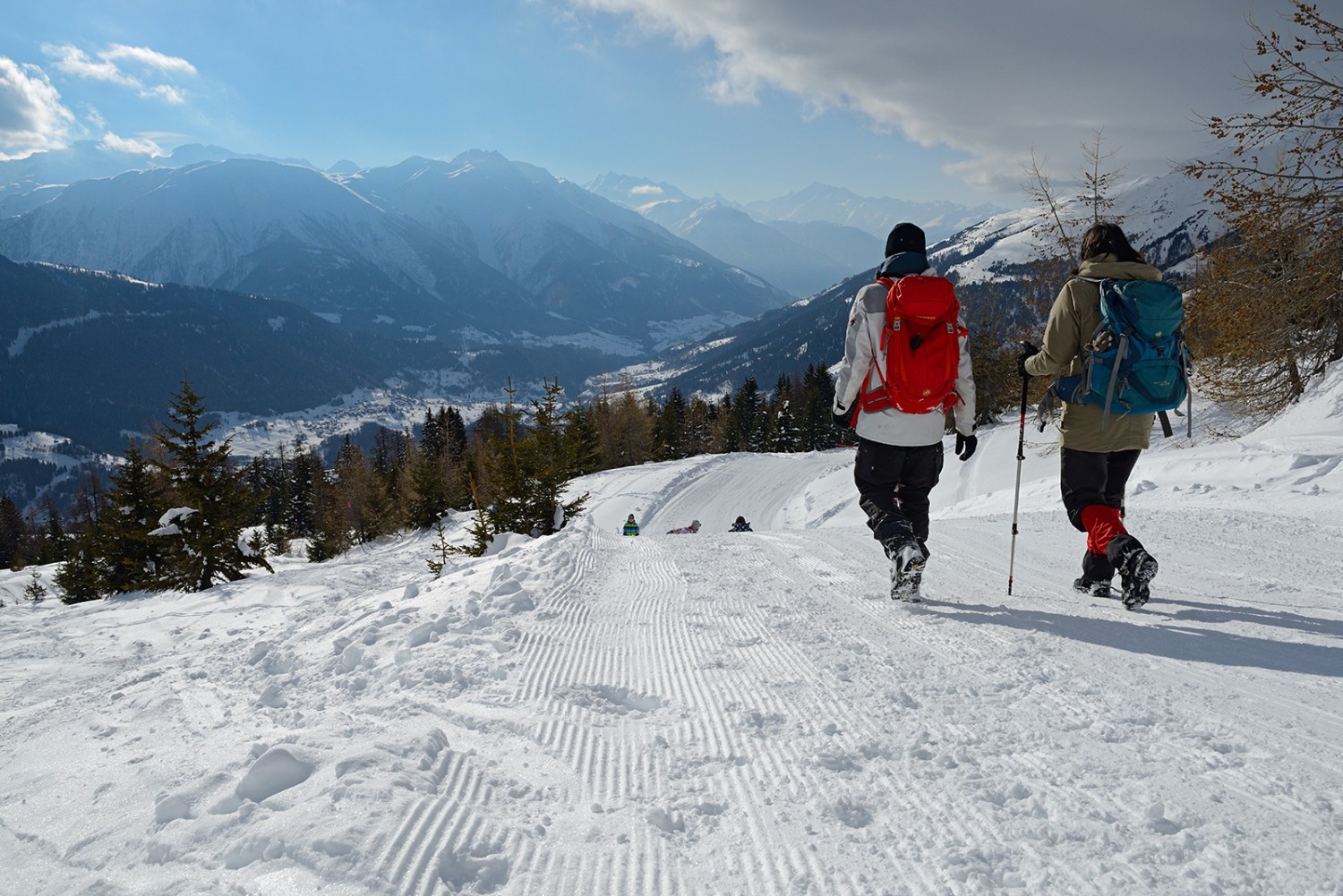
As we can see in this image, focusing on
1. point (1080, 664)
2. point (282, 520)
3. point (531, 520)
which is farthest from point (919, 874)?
point (282, 520)

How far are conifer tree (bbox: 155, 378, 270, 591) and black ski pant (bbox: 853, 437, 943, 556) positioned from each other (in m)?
18.7

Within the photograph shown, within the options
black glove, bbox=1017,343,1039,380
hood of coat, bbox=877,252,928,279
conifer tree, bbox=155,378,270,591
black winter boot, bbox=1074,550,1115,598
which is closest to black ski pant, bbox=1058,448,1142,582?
black winter boot, bbox=1074,550,1115,598

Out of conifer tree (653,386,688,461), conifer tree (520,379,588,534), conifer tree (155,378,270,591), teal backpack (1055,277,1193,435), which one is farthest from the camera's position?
conifer tree (653,386,688,461)

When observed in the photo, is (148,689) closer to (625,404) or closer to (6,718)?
(6,718)

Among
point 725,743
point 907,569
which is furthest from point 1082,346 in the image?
point 725,743

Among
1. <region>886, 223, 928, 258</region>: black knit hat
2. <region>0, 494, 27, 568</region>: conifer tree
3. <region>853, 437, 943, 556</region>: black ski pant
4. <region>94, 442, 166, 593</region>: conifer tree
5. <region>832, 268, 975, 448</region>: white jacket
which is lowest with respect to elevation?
<region>0, 494, 27, 568</region>: conifer tree

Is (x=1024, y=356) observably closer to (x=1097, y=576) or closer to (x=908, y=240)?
(x=908, y=240)

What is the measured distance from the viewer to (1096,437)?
428 centimetres

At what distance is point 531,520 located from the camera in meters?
15.4

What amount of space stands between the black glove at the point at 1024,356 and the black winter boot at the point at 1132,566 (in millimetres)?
1250

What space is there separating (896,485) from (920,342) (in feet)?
3.47

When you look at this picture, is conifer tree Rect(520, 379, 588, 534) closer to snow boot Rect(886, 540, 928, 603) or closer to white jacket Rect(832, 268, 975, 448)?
snow boot Rect(886, 540, 928, 603)

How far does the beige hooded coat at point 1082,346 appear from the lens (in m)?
4.11

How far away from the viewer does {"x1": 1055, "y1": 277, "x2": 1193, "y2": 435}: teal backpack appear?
3.88m
